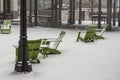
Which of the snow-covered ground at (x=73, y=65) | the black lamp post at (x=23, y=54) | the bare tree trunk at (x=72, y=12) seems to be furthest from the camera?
the bare tree trunk at (x=72, y=12)

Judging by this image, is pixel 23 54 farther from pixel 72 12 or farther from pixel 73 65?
pixel 72 12

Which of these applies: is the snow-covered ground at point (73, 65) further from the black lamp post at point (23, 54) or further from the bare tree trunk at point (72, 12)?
the bare tree trunk at point (72, 12)

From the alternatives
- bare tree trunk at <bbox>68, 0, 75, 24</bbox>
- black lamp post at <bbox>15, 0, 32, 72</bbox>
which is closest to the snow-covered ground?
black lamp post at <bbox>15, 0, 32, 72</bbox>

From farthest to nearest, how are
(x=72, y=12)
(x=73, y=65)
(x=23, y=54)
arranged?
(x=72, y=12) < (x=73, y=65) < (x=23, y=54)

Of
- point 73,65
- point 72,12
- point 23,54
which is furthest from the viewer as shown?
point 72,12

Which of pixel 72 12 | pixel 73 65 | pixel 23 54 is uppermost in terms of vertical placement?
pixel 72 12

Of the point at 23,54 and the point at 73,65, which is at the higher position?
the point at 23,54

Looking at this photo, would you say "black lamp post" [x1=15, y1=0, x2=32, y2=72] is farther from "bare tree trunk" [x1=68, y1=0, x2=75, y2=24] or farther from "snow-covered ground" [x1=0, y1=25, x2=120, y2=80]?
"bare tree trunk" [x1=68, y1=0, x2=75, y2=24]

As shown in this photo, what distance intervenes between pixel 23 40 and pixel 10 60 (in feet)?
5.97

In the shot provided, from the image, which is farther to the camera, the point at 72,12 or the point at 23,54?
the point at 72,12

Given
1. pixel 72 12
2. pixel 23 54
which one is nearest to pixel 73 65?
pixel 23 54

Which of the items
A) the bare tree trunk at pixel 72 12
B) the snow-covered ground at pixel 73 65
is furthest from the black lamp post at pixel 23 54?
the bare tree trunk at pixel 72 12

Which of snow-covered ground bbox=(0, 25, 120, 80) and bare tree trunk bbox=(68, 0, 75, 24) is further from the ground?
bare tree trunk bbox=(68, 0, 75, 24)

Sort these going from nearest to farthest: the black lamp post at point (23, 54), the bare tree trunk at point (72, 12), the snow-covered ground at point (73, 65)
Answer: the snow-covered ground at point (73, 65) < the black lamp post at point (23, 54) < the bare tree trunk at point (72, 12)
